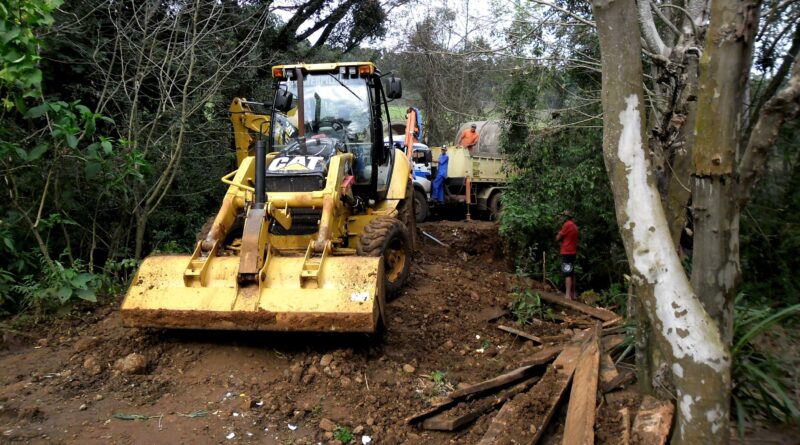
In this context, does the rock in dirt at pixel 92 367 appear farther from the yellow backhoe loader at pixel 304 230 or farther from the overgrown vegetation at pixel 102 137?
the overgrown vegetation at pixel 102 137

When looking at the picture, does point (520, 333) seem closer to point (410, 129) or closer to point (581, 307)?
point (581, 307)

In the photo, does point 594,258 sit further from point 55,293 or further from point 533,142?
point 55,293

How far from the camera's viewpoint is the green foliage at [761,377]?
11.1 feet

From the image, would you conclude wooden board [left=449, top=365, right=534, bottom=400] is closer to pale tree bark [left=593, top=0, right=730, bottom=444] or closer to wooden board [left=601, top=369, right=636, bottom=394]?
wooden board [left=601, top=369, right=636, bottom=394]

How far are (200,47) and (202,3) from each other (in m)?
0.88

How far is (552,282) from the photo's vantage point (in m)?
10.0

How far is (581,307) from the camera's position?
8133mm

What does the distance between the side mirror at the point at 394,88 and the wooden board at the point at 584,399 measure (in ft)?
12.6

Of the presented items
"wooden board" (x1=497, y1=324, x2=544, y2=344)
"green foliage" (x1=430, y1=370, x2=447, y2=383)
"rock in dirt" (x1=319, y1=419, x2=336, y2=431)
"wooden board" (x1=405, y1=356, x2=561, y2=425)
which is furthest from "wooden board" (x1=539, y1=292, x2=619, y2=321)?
"rock in dirt" (x1=319, y1=419, x2=336, y2=431)

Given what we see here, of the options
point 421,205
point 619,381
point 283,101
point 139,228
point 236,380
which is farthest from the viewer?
point 421,205

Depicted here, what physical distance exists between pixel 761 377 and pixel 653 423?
2.47 ft

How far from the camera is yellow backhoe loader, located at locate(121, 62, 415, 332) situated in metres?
5.23

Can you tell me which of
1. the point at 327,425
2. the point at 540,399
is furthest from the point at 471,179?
the point at 327,425

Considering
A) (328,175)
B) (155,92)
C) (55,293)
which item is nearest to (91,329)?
(55,293)
